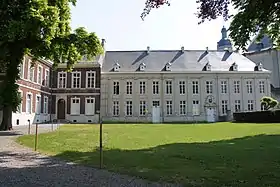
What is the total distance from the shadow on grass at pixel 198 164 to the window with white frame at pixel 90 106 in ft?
97.3

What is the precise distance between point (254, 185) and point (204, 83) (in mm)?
38588

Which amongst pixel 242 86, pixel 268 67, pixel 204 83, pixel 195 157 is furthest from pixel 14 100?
pixel 268 67

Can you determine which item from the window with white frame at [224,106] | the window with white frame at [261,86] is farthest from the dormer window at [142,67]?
the window with white frame at [261,86]

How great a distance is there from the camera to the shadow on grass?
6824 mm

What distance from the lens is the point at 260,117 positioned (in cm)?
3309

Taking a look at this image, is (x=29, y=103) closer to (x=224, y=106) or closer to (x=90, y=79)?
(x=90, y=79)

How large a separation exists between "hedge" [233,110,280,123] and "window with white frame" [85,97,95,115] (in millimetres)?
18403

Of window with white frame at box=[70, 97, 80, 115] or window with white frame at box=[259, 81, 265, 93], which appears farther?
window with white frame at box=[259, 81, 265, 93]

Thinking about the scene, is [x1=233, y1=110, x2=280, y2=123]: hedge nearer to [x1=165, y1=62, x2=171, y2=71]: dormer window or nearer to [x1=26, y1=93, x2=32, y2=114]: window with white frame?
[x1=165, y1=62, x2=171, y2=71]: dormer window

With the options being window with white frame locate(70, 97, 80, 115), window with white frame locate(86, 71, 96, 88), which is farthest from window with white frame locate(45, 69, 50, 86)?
window with white frame locate(86, 71, 96, 88)

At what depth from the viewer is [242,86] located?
1747 inches

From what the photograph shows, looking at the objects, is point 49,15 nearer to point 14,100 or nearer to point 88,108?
point 14,100

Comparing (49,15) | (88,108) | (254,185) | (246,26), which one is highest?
(49,15)

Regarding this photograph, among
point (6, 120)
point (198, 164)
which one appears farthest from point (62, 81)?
point (198, 164)
